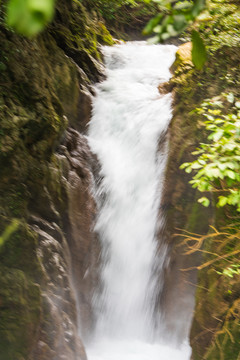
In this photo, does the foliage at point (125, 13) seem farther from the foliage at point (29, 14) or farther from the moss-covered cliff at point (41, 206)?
the foliage at point (29, 14)

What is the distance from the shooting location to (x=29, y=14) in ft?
1.74

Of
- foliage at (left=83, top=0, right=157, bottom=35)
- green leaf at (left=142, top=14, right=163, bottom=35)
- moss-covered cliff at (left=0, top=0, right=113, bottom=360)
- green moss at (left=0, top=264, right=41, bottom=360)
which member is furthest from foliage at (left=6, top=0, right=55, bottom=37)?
foliage at (left=83, top=0, right=157, bottom=35)

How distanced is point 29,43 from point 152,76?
15.4ft

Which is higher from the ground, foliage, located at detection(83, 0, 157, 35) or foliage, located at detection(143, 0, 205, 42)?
foliage, located at detection(143, 0, 205, 42)

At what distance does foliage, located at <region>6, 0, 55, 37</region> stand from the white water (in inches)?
207

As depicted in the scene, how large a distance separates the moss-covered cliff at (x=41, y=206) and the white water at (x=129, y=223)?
38 centimetres

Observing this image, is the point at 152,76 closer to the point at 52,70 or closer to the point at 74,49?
the point at 74,49

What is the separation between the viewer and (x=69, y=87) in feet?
21.4

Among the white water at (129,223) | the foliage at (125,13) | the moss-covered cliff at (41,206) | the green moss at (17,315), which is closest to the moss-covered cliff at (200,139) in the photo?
the white water at (129,223)

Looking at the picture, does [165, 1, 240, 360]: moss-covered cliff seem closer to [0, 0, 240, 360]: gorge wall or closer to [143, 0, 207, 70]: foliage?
[0, 0, 240, 360]: gorge wall

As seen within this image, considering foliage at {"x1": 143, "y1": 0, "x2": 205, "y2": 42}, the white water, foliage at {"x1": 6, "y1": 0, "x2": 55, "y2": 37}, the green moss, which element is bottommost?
the white water

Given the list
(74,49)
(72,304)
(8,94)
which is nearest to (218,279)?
(72,304)

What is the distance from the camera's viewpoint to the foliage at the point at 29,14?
19.9 inches

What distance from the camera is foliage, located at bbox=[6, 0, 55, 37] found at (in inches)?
19.9
